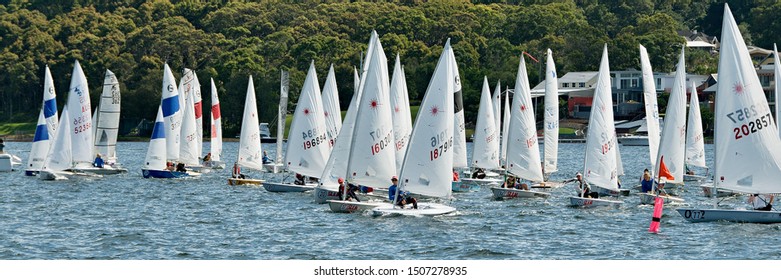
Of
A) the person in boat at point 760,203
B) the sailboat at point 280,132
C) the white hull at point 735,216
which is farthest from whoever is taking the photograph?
the sailboat at point 280,132

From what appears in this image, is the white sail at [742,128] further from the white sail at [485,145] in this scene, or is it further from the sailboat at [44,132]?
the sailboat at [44,132]

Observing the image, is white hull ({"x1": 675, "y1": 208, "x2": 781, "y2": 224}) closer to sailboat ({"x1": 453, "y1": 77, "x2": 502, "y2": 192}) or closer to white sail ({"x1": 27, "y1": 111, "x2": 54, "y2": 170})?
sailboat ({"x1": 453, "y1": 77, "x2": 502, "y2": 192})

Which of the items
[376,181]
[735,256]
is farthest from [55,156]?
[735,256]

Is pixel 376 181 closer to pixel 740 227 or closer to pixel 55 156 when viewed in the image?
pixel 740 227

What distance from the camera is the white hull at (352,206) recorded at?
41812mm

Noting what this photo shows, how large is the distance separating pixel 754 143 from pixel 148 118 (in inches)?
4599

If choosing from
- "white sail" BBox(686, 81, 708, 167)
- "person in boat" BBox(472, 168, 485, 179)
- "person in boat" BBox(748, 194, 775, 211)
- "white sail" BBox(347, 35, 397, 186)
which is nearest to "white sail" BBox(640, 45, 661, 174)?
"white sail" BBox(686, 81, 708, 167)

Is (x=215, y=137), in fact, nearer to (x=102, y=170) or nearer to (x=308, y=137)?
(x=102, y=170)

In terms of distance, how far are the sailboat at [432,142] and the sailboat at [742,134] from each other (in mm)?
7905

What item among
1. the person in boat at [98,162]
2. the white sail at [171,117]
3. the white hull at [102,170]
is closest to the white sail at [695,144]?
the white sail at [171,117]

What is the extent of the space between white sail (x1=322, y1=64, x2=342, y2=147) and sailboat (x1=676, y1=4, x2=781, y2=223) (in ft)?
64.7

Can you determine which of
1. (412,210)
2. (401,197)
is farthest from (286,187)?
(412,210)

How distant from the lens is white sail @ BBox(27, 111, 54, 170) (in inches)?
2552

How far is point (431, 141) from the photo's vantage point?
1630 inches
